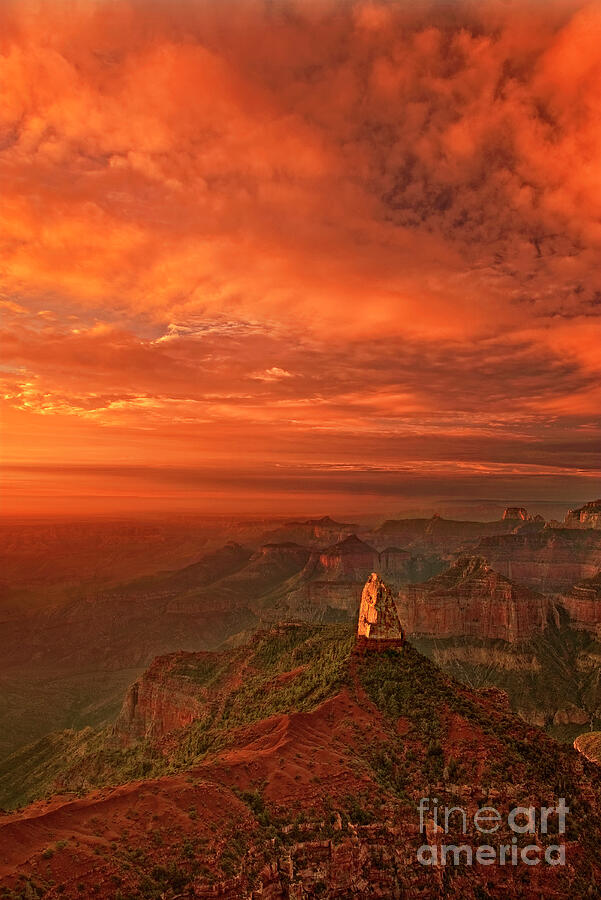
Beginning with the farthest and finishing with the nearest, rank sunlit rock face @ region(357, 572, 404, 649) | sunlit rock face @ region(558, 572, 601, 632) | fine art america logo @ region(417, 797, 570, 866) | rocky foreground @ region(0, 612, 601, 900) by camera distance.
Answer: sunlit rock face @ region(558, 572, 601, 632), sunlit rock face @ region(357, 572, 404, 649), fine art america logo @ region(417, 797, 570, 866), rocky foreground @ region(0, 612, 601, 900)

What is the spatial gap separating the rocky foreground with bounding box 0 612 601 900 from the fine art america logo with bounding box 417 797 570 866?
355 millimetres

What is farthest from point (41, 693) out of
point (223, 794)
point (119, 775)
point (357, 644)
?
point (223, 794)

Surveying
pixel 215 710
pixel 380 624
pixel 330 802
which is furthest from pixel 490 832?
pixel 215 710

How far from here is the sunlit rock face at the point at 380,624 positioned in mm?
56031

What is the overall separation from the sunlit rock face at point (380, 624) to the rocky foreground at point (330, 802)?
230 mm

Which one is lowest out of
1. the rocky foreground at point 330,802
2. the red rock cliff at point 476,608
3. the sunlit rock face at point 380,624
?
the red rock cliff at point 476,608

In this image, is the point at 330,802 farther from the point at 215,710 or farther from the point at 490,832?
the point at 215,710

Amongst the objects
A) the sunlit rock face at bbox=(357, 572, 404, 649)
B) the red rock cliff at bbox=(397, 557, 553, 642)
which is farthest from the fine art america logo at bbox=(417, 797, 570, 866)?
the red rock cliff at bbox=(397, 557, 553, 642)

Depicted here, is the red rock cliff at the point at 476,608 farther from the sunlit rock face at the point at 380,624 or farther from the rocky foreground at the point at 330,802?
the sunlit rock face at the point at 380,624

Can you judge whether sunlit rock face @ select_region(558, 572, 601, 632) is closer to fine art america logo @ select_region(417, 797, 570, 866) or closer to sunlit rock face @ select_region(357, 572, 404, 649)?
sunlit rock face @ select_region(357, 572, 404, 649)

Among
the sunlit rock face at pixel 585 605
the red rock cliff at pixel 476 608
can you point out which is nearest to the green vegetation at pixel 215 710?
the red rock cliff at pixel 476 608

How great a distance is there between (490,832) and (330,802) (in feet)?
37.5

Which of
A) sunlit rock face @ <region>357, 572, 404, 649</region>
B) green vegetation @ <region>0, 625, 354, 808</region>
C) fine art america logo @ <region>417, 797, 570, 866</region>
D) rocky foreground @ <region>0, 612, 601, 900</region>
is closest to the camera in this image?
rocky foreground @ <region>0, 612, 601, 900</region>

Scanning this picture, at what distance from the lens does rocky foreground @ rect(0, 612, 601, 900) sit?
88.1 ft
